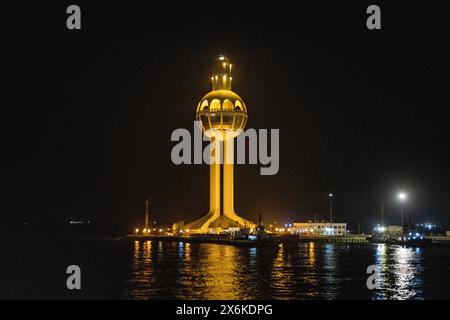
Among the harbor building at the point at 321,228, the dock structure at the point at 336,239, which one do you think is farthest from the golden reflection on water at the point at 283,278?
the harbor building at the point at 321,228

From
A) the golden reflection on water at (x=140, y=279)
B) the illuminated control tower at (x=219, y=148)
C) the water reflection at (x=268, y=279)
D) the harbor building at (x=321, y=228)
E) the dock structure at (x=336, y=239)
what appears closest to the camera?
the water reflection at (x=268, y=279)

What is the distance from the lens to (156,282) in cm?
4672

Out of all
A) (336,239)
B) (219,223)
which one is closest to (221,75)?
(219,223)

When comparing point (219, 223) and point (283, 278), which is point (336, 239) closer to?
point (219, 223)

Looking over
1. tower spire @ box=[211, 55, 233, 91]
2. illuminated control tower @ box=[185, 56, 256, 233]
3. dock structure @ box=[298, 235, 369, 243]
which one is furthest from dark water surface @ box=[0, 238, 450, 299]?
tower spire @ box=[211, 55, 233, 91]

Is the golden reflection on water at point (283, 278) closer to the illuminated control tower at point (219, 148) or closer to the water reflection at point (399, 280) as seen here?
the water reflection at point (399, 280)

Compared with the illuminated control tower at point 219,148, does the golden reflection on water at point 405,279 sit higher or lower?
lower

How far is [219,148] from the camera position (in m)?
127

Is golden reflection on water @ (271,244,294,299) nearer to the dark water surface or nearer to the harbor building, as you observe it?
the dark water surface

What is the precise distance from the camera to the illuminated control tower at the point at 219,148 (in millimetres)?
125812

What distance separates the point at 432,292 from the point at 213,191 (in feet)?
291

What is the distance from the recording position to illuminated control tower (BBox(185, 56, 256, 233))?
4953 inches
